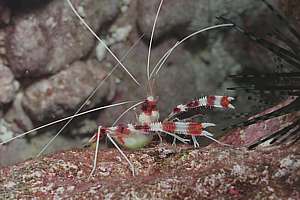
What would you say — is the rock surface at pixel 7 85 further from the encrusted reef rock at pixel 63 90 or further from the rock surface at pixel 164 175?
the rock surface at pixel 164 175

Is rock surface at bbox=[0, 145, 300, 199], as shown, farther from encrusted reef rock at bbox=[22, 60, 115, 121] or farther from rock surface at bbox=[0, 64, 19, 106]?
rock surface at bbox=[0, 64, 19, 106]

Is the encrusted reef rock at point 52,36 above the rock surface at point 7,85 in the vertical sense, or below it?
above

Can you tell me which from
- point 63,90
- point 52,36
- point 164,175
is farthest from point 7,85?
point 164,175

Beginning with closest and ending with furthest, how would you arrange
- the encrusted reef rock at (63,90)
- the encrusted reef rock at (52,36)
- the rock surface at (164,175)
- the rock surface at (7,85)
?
the rock surface at (164,175), the encrusted reef rock at (52,36), the rock surface at (7,85), the encrusted reef rock at (63,90)

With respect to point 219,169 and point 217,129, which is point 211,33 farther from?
point 219,169

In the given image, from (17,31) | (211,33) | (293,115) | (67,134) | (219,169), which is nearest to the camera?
(219,169)

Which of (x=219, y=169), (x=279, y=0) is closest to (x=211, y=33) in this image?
(x=279, y=0)

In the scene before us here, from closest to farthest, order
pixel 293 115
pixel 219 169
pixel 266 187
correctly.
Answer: pixel 266 187 → pixel 219 169 → pixel 293 115

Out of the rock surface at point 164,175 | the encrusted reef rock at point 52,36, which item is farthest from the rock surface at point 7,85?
the rock surface at point 164,175
